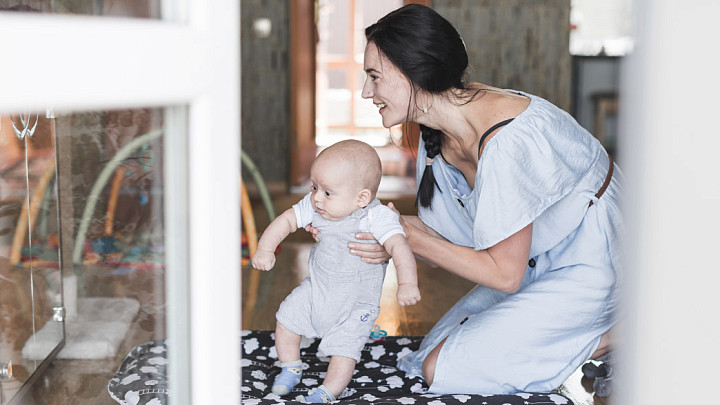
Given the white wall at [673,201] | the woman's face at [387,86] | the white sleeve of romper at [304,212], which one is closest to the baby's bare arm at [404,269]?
the white sleeve of romper at [304,212]

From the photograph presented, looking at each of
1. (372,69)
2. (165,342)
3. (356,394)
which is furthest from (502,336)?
(165,342)

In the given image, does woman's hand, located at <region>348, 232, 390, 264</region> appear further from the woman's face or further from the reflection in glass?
the reflection in glass

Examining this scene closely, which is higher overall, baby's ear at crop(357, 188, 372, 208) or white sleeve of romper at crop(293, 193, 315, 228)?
baby's ear at crop(357, 188, 372, 208)

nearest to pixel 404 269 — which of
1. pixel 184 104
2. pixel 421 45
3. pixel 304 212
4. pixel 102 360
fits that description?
pixel 304 212

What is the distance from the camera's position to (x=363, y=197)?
1762 millimetres

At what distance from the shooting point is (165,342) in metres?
0.77

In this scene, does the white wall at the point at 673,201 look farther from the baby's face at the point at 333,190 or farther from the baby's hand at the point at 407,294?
the baby's face at the point at 333,190

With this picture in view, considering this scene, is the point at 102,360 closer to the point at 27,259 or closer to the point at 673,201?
the point at 27,259

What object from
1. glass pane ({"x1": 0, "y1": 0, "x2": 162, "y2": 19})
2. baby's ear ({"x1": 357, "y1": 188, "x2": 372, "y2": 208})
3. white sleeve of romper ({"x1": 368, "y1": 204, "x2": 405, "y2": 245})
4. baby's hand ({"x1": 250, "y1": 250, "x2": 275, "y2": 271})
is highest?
glass pane ({"x1": 0, "y1": 0, "x2": 162, "y2": 19})

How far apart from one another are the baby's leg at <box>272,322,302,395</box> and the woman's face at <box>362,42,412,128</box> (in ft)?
1.94

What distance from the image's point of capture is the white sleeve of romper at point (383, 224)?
1.76 meters

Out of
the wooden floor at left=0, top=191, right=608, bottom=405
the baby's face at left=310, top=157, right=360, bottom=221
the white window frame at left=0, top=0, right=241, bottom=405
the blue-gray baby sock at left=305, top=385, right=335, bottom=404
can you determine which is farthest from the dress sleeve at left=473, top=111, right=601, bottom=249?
the white window frame at left=0, top=0, right=241, bottom=405

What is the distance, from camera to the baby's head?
1721mm

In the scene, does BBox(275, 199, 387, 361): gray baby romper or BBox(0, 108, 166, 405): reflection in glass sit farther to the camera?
BBox(275, 199, 387, 361): gray baby romper
